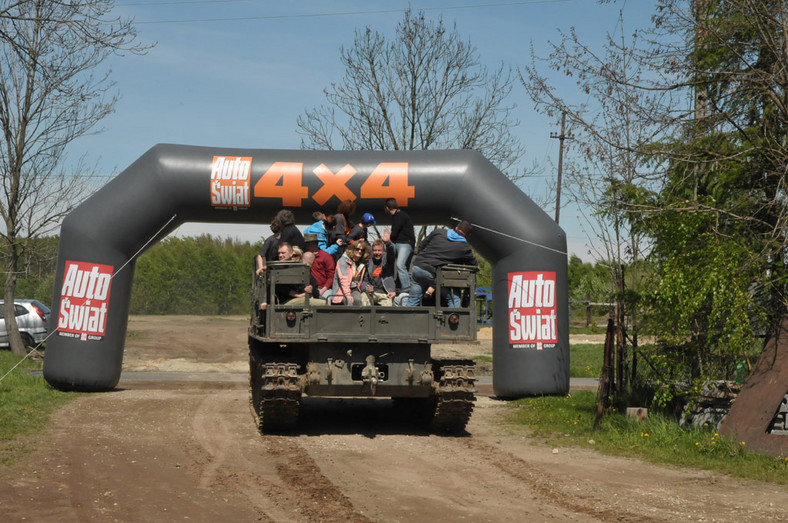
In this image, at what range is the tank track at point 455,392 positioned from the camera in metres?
11.2

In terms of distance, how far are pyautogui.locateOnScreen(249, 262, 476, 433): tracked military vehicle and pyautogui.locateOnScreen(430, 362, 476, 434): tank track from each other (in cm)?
1

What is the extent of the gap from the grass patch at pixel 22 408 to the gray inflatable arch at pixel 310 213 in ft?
2.00

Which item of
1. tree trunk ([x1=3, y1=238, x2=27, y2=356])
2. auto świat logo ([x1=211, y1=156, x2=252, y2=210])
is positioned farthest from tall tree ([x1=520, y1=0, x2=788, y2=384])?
tree trunk ([x1=3, y1=238, x2=27, y2=356])

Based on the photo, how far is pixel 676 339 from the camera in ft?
36.3

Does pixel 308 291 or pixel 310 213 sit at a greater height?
pixel 310 213

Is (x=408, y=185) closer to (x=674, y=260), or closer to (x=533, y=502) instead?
(x=674, y=260)

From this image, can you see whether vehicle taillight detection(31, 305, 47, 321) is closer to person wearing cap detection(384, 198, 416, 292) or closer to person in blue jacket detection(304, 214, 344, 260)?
person in blue jacket detection(304, 214, 344, 260)

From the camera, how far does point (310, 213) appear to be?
14984 mm

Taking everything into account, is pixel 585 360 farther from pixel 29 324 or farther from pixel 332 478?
pixel 332 478

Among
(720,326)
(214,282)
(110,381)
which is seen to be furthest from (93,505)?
(214,282)

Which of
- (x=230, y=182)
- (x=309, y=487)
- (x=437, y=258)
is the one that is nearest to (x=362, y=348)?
(x=437, y=258)

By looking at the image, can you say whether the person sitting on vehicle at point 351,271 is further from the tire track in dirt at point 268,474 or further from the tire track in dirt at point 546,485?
the tire track in dirt at point 546,485

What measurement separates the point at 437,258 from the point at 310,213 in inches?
148

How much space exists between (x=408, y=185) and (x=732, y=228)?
5402 mm
